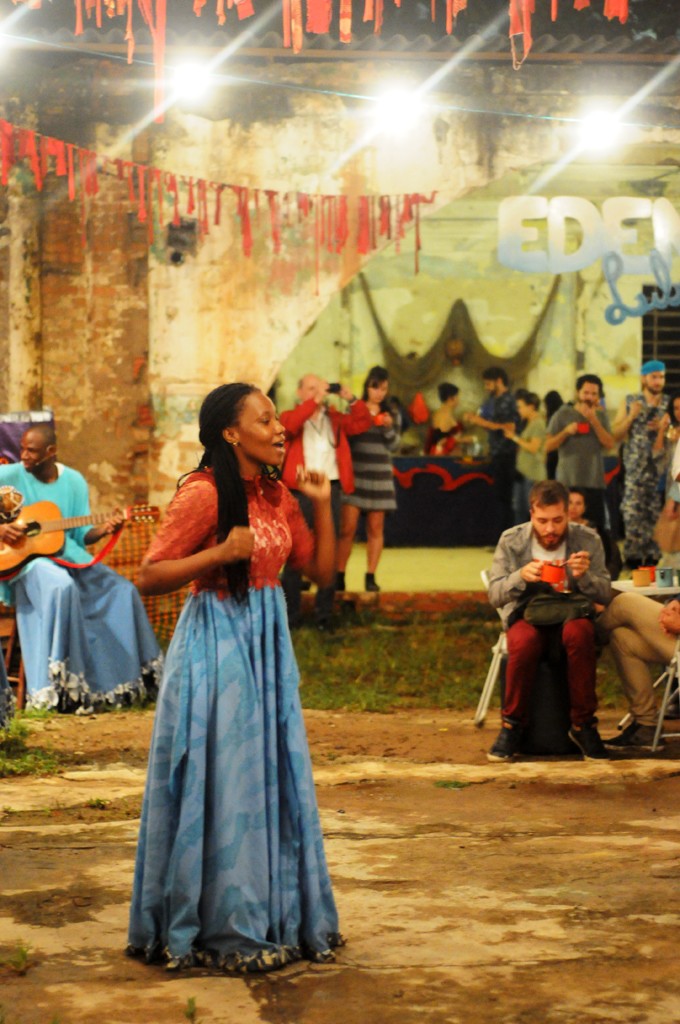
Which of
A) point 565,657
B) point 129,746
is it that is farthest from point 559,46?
point 129,746

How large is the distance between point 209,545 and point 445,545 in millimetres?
12289

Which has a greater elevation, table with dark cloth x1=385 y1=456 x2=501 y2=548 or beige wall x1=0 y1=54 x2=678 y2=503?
beige wall x1=0 y1=54 x2=678 y2=503

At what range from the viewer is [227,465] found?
4527 mm

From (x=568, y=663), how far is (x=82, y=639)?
9.72 ft

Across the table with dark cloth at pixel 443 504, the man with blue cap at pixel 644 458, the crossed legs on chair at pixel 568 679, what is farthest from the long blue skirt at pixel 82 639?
the table with dark cloth at pixel 443 504

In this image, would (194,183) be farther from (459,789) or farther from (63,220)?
(459,789)

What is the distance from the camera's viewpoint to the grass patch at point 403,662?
9.05 m

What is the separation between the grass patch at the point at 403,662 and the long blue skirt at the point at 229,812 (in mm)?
4363

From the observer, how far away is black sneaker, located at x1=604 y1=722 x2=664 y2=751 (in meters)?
7.73

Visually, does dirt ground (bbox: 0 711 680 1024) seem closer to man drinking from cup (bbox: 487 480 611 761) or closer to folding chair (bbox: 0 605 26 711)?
man drinking from cup (bbox: 487 480 611 761)

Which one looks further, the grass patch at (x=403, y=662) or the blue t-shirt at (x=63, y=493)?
the grass patch at (x=403, y=662)

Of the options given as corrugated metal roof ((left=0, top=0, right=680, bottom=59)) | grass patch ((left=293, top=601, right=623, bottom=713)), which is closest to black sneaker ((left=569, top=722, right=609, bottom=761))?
grass patch ((left=293, top=601, right=623, bottom=713))

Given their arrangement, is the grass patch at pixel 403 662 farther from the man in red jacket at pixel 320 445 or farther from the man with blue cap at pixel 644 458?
the man with blue cap at pixel 644 458

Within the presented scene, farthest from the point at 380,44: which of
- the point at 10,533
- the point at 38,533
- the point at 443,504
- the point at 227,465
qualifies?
the point at 227,465
